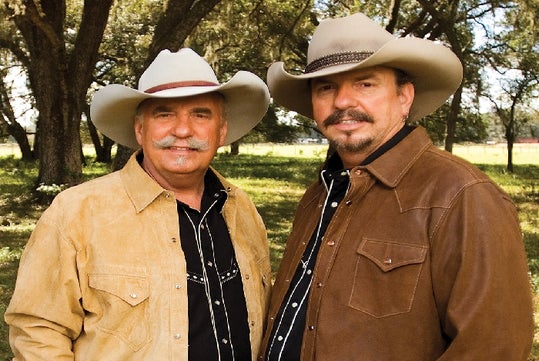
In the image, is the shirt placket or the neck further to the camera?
the neck

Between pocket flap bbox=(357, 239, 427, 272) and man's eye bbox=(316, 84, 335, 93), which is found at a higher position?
man's eye bbox=(316, 84, 335, 93)

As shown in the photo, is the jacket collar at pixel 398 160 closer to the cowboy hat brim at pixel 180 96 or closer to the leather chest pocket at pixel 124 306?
the cowboy hat brim at pixel 180 96

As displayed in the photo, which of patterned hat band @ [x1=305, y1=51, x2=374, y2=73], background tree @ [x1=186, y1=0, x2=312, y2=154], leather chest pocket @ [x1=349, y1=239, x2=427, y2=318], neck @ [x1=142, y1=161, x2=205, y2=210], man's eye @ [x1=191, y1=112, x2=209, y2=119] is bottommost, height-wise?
leather chest pocket @ [x1=349, y1=239, x2=427, y2=318]

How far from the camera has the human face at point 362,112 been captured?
288cm

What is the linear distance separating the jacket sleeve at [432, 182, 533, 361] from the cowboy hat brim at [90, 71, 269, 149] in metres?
1.36

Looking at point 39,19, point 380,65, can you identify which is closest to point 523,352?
point 380,65

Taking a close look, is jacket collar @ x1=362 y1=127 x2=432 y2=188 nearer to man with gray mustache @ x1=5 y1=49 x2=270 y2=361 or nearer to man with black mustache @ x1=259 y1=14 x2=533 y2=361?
man with black mustache @ x1=259 y1=14 x2=533 y2=361

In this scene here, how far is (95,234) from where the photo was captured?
2.88 m

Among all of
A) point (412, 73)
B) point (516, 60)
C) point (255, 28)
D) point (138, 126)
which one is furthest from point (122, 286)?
point (516, 60)

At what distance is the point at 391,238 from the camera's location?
8.27 feet

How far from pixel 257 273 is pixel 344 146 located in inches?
33.4

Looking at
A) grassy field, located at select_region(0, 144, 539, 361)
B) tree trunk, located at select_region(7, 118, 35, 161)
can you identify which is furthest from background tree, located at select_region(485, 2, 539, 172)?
tree trunk, located at select_region(7, 118, 35, 161)

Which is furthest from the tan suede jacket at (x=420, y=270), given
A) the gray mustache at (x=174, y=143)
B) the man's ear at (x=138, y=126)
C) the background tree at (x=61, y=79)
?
the background tree at (x=61, y=79)

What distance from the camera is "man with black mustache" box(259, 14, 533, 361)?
227cm
